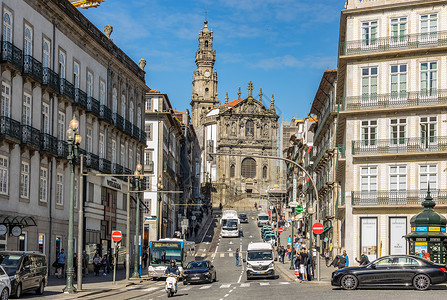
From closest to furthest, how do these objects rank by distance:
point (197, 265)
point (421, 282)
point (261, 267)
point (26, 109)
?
1. point (421, 282)
2. point (26, 109)
3. point (197, 265)
4. point (261, 267)

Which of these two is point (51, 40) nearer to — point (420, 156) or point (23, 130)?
point (23, 130)

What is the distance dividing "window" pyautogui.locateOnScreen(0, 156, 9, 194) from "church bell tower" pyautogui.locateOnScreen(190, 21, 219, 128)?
510 ft

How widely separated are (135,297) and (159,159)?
5602 centimetres

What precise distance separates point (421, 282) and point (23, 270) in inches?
612

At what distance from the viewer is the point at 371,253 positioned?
165ft

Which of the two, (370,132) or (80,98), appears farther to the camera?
(370,132)

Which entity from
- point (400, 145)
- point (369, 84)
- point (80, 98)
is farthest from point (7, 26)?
point (400, 145)

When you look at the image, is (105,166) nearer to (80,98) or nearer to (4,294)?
(80,98)

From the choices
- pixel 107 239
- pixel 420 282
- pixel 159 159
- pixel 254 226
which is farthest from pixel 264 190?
pixel 420 282

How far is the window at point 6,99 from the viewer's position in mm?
38178

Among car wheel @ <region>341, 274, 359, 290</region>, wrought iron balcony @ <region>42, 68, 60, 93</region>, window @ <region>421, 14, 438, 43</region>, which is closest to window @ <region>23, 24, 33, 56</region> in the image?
wrought iron balcony @ <region>42, 68, 60, 93</region>

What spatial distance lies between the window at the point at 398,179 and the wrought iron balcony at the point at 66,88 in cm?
2186

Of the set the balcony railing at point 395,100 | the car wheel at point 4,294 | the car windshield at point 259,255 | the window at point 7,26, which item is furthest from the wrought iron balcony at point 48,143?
the balcony railing at point 395,100

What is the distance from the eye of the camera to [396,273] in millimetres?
30422
